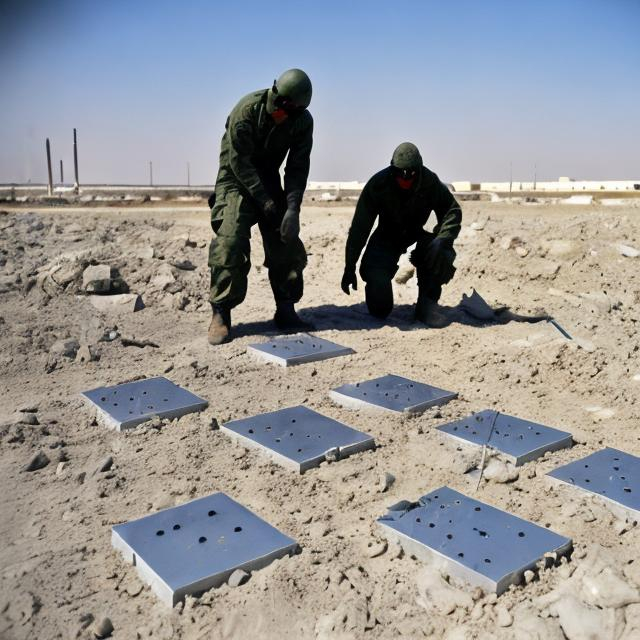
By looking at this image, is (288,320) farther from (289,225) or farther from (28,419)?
(28,419)

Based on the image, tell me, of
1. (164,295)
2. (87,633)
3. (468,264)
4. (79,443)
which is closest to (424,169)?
(468,264)

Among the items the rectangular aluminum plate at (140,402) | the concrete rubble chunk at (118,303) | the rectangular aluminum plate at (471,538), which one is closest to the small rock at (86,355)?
the rectangular aluminum plate at (140,402)

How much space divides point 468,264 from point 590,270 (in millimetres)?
1091

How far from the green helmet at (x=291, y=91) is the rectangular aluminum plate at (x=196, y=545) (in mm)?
2727

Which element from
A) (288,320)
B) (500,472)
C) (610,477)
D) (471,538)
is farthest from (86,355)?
(610,477)

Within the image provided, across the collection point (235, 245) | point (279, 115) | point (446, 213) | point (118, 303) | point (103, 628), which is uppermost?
point (279, 115)

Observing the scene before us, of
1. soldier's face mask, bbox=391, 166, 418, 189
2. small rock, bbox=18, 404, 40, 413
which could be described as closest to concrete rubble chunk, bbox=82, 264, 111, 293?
small rock, bbox=18, 404, 40, 413

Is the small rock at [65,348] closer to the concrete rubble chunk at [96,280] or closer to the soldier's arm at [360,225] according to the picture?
the concrete rubble chunk at [96,280]

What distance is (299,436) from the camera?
2963 millimetres

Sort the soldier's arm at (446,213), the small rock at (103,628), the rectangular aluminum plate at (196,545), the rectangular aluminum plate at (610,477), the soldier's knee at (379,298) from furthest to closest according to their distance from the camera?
the soldier's knee at (379,298) → the soldier's arm at (446,213) → the rectangular aluminum plate at (610,477) → the rectangular aluminum plate at (196,545) → the small rock at (103,628)

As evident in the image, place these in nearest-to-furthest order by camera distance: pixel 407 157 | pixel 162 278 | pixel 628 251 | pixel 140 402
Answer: pixel 140 402
pixel 407 157
pixel 162 278
pixel 628 251

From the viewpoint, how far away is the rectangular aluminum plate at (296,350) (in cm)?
412

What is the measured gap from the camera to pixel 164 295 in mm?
5602

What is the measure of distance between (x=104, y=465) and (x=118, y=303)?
9.21 feet
